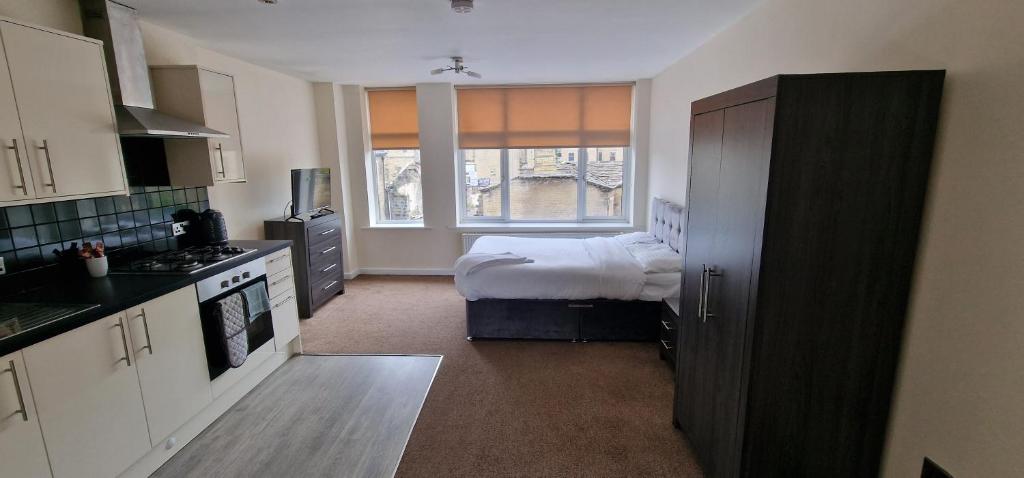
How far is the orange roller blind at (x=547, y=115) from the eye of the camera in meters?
5.47

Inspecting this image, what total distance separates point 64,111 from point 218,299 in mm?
1193

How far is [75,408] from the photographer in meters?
1.81

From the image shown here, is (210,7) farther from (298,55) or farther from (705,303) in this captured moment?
(705,303)

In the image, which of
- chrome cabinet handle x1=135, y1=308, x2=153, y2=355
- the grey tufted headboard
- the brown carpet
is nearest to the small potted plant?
chrome cabinet handle x1=135, y1=308, x2=153, y2=355

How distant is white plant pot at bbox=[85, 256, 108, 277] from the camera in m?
2.38

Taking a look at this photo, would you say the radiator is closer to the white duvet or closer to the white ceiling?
the white duvet

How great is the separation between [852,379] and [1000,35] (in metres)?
1.19

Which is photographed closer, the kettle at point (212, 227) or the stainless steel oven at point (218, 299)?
→ the stainless steel oven at point (218, 299)

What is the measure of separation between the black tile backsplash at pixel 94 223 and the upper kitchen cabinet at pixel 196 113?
0.90 feet

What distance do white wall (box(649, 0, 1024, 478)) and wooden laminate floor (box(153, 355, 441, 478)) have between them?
2.31 m

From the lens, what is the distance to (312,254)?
441 cm

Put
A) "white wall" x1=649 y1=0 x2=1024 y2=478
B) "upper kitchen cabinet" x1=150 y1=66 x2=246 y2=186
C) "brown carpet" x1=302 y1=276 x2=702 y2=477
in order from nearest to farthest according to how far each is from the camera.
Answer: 1. "white wall" x1=649 y1=0 x2=1024 y2=478
2. "brown carpet" x1=302 y1=276 x2=702 y2=477
3. "upper kitchen cabinet" x1=150 y1=66 x2=246 y2=186

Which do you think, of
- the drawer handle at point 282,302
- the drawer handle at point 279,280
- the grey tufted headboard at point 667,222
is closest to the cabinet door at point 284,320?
the drawer handle at point 282,302

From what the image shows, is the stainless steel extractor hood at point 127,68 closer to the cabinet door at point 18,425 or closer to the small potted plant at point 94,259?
the small potted plant at point 94,259
